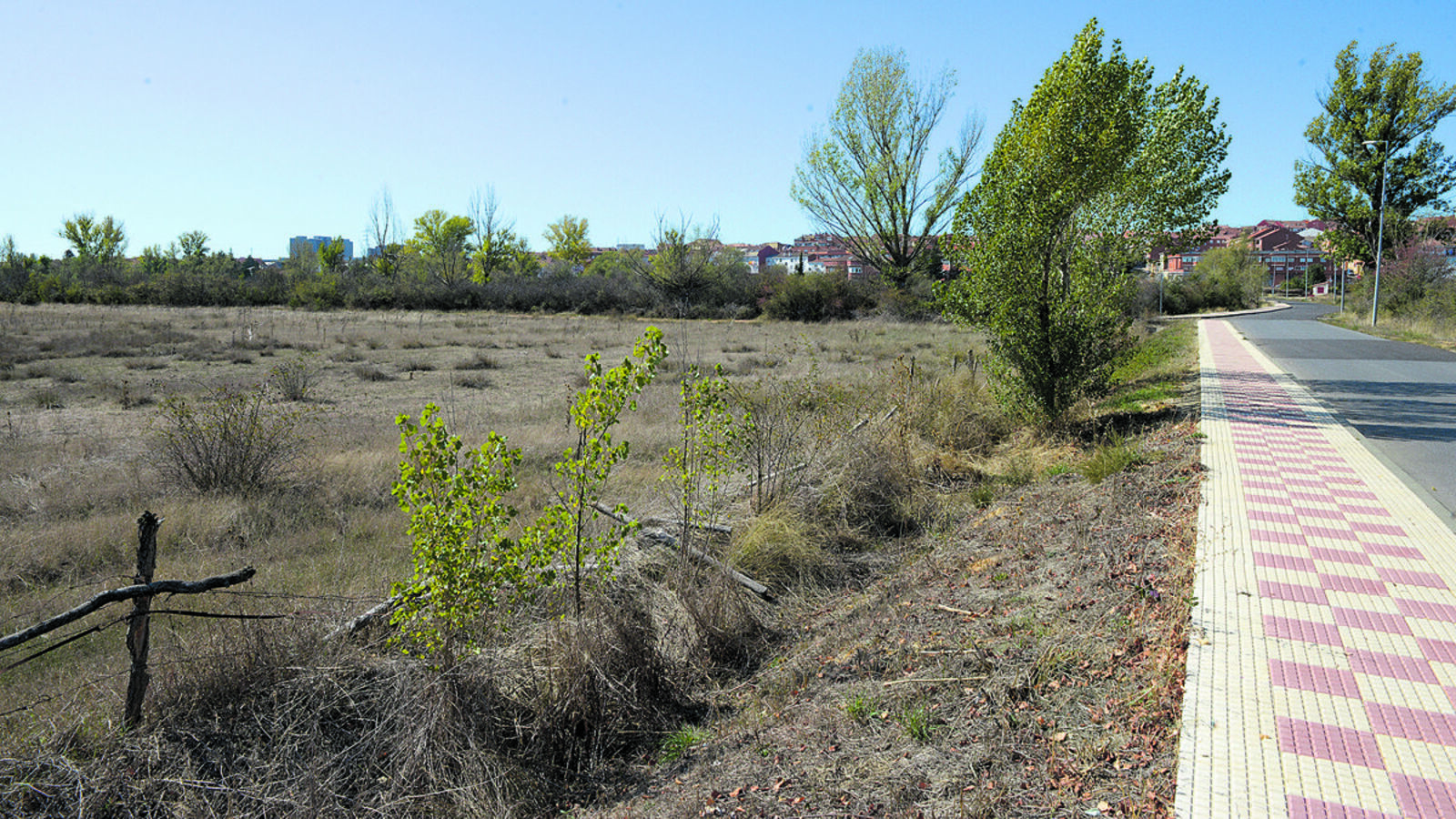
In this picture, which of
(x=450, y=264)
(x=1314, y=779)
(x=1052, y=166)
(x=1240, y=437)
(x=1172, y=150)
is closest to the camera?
(x=1314, y=779)

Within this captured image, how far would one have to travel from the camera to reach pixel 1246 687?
3.71 metres

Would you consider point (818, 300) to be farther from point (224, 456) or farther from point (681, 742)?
point (681, 742)

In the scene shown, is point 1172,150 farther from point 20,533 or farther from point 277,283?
point 277,283

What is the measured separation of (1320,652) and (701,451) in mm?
4660

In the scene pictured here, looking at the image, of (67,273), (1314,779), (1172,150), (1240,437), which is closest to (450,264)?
(67,273)

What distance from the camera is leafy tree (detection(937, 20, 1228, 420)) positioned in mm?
10086

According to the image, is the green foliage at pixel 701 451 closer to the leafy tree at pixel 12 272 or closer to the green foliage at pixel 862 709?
the green foliage at pixel 862 709

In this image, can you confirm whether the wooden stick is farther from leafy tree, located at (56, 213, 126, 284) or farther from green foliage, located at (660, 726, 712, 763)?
leafy tree, located at (56, 213, 126, 284)

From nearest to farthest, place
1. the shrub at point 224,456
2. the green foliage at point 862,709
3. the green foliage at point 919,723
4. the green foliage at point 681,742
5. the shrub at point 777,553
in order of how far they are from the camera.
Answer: the green foliage at point 919,723
the green foliage at point 862,709
the green foliage at point 681,742
the shrub at point 777,553
the shrub at point 224,456

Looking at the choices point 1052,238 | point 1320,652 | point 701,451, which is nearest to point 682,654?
point 701,451

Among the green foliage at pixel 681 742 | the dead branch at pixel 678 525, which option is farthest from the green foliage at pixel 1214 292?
the green foliage at pixel 681 742

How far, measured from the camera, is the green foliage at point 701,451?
646 centimetres

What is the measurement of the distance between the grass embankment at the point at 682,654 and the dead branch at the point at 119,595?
23.3 inches

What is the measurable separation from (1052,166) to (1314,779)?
8.29 meters
